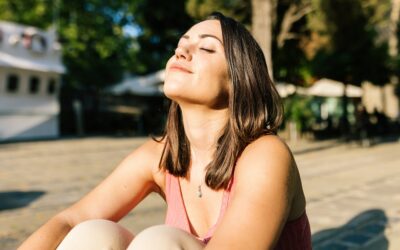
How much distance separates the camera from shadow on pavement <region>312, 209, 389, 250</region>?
363 cm

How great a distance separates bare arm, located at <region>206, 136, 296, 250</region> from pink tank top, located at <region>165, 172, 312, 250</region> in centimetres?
20

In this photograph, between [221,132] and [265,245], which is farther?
[221,132]

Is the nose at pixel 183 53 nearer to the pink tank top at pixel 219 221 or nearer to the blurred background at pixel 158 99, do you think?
the pink tank top at pixel 219 221

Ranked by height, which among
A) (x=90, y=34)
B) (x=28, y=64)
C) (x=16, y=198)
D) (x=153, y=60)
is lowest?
(x=16, y=198)

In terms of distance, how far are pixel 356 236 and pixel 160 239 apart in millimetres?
2920

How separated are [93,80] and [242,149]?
2882 cm

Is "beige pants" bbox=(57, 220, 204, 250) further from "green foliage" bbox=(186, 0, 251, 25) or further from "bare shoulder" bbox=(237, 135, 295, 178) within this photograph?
"green foliage" bbox=(186, 0, 251, 25)

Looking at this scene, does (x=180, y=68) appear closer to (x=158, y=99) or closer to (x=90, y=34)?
(x=158, y=99)

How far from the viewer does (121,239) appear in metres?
1.67

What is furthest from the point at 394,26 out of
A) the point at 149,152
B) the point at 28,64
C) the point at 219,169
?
the point at 219,169

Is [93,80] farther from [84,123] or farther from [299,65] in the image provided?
[299,65]

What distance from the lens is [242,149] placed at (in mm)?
1697

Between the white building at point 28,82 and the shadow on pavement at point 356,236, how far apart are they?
662 inches

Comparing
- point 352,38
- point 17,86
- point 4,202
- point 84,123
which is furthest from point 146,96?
point 4,202
